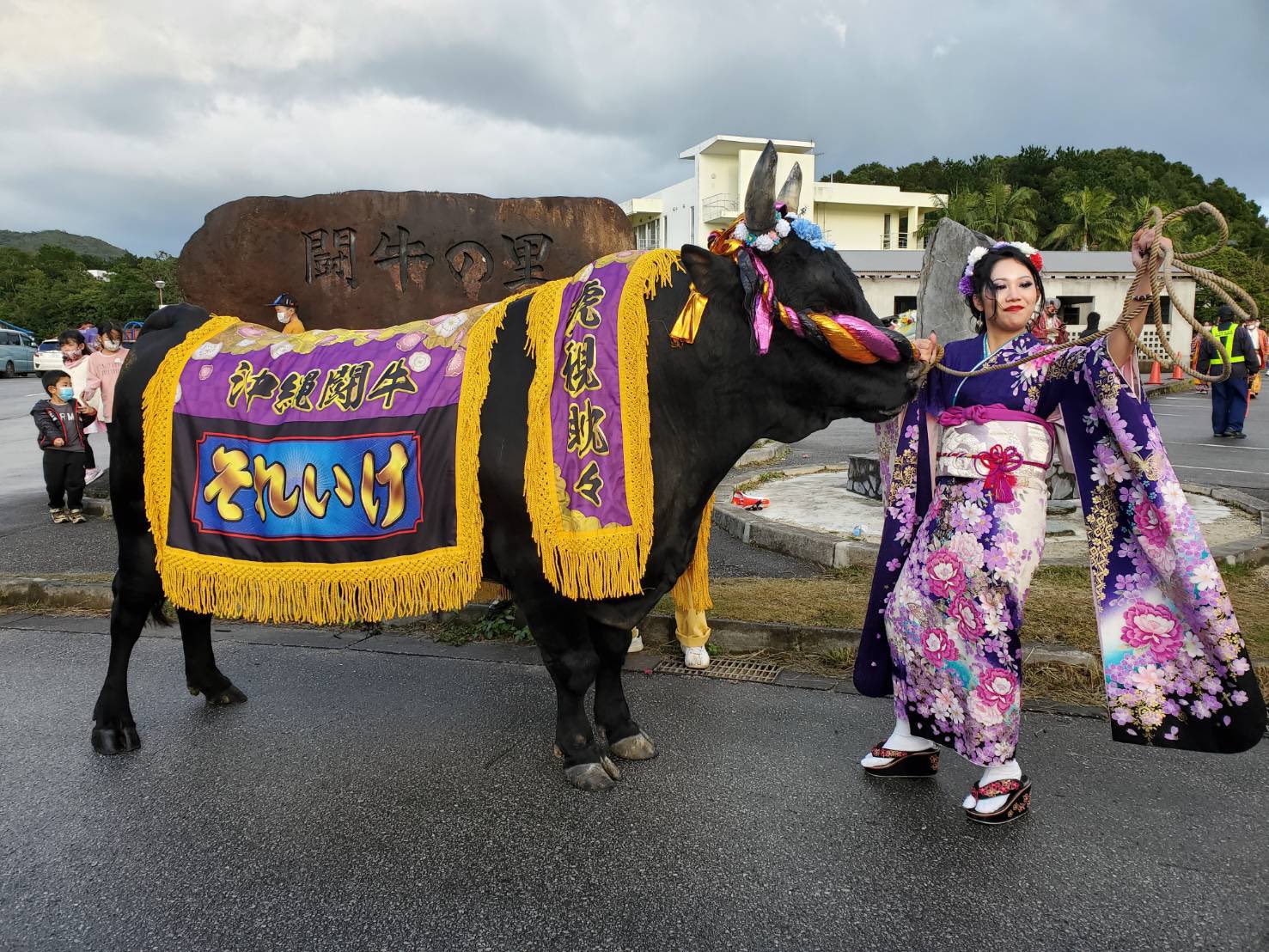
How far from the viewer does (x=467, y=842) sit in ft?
8.47

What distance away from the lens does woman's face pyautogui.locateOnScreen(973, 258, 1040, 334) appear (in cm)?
267

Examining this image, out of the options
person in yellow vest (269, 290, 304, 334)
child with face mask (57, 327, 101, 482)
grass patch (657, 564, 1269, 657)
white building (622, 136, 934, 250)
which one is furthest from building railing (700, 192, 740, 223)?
grass patch (657, 564, 1269, 657)

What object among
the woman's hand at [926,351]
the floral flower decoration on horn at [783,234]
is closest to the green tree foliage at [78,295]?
the floral flower decoration on horn at [783,234]

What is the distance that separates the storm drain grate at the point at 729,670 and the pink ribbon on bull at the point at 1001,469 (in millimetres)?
1525

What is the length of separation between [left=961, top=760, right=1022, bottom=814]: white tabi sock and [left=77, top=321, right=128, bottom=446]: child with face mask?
7.80 meters

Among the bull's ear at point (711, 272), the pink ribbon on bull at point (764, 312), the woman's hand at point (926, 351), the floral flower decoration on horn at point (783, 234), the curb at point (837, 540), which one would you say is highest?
the floral flower decoration on horn at point (783, 234)

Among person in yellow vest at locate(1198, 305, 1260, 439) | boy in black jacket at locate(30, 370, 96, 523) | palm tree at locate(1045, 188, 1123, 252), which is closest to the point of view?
boy in black jacket at locate(30, 370, 96, 523)

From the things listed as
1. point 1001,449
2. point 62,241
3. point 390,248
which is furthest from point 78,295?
point 62,241

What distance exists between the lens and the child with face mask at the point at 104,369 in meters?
7.73

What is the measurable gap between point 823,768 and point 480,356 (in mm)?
1854

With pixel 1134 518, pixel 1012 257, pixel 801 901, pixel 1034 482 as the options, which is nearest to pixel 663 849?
pixel 801 901

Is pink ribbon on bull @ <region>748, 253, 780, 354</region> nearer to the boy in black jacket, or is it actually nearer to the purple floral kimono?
the purple floral kimono

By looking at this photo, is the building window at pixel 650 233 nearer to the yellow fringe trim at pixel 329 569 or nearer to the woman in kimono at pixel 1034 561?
the yellow fringe trim at pixel 329 569

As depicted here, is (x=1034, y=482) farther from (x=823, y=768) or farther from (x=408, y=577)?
(x=408, y=577)
